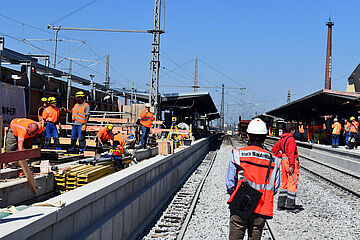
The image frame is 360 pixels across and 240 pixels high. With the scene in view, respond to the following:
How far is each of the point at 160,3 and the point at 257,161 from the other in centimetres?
1907

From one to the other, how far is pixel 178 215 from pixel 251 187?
452cm

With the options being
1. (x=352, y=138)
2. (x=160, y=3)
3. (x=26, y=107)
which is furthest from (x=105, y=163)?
(x=352, y=138)

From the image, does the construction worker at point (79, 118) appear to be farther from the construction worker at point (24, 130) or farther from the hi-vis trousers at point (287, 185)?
the hi-vis trousers at point (287, 185)

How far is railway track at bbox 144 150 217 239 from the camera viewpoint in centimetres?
667

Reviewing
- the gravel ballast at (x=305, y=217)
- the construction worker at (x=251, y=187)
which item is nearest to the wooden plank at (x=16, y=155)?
the construction worker at (x=251, y=187)

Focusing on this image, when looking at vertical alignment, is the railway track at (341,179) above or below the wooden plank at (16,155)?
below

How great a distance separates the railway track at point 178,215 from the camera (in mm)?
6672

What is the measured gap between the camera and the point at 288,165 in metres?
8.08

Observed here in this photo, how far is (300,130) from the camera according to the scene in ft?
135

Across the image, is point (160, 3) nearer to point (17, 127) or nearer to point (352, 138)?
point (352, 138)

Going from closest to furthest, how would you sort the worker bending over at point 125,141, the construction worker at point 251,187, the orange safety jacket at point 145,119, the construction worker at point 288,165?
1. the construction worker at point 251,187
2. the construction worker at point 288,165
3. the worker bending over at point 125,141
4. the orange safety jacket at point 145,119

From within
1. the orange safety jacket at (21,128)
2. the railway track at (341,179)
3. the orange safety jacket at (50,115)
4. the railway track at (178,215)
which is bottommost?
the railway track at (178,215)

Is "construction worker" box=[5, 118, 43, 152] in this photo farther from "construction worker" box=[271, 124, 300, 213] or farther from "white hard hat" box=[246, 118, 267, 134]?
"construction worker" box=[271, 124, 300, 213]

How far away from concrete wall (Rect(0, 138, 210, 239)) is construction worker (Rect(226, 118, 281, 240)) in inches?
65.0
